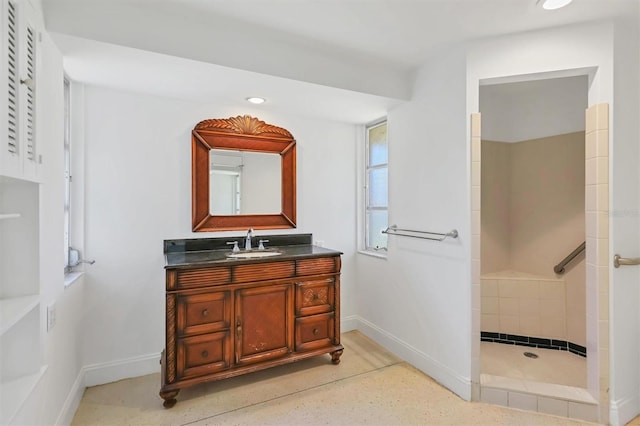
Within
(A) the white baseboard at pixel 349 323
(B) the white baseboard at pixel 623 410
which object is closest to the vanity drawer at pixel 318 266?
(A) the white baseboard at pixel 349 323

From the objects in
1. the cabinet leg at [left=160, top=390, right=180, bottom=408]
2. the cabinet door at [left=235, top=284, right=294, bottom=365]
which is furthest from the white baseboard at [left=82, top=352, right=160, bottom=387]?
the cabinet door at [left=235, top=284, right=294, bottom=365]

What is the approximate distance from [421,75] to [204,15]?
1.61m

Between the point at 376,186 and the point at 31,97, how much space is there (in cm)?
265

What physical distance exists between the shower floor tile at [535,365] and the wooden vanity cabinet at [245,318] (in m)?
1.22

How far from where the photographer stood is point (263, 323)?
2332mm

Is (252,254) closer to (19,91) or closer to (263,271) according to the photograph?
(263,271)

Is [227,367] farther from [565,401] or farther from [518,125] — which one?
[518,125]

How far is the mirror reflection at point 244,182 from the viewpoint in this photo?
9.01ft

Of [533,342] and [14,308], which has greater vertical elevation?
[14,308]

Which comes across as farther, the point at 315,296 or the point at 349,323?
the point at 349,323

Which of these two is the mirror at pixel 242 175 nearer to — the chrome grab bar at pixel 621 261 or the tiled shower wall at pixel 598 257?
the tiled shower wall at pixel 598 257

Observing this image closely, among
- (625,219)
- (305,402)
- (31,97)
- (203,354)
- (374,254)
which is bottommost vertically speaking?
(305,402)

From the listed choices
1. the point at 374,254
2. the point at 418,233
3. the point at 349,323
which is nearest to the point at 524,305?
the point at 418,233

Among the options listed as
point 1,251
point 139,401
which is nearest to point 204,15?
point 1,251
